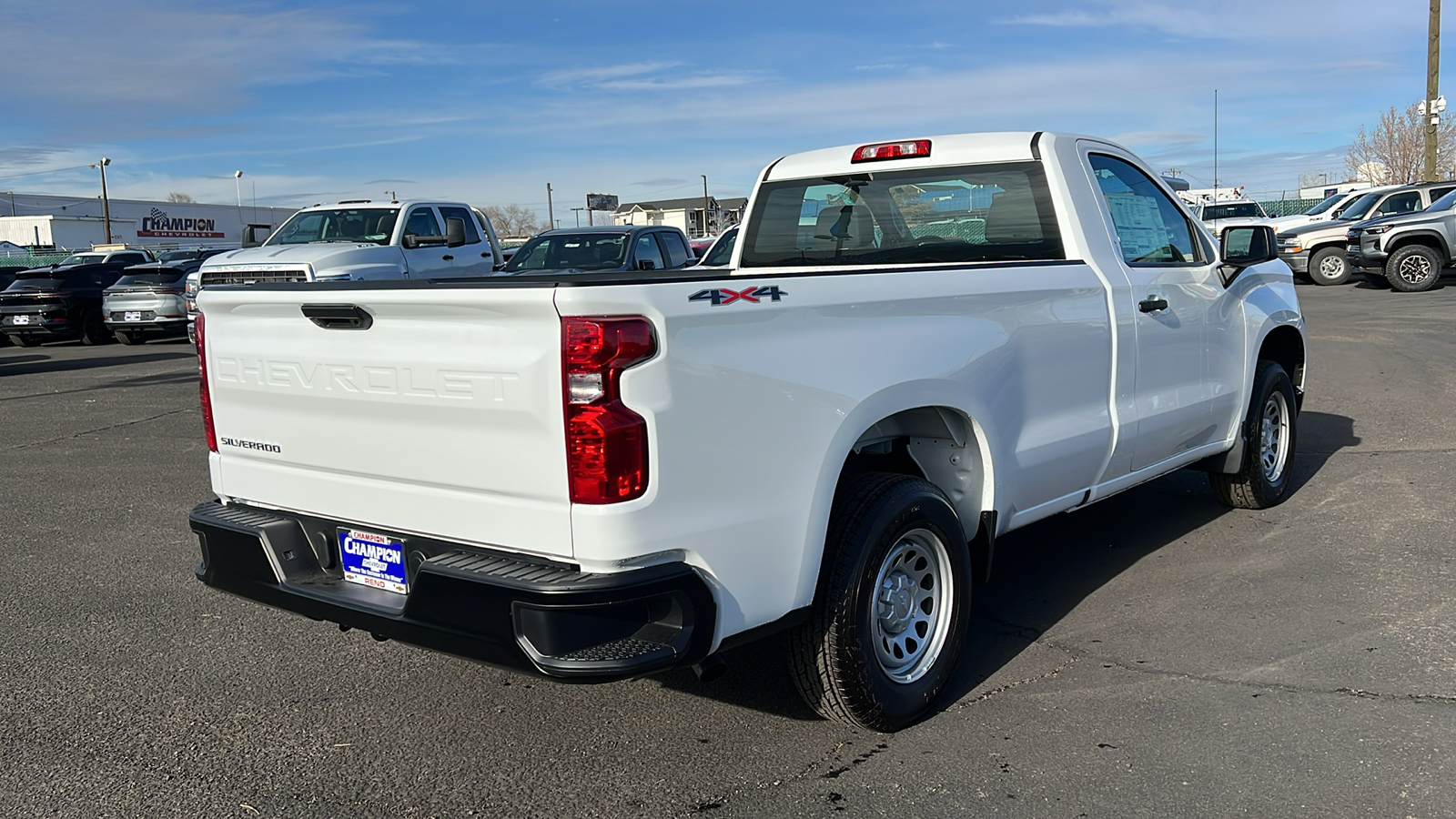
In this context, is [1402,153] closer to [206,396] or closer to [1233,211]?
[1233,211]

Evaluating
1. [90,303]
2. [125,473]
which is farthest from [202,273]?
[90,303]

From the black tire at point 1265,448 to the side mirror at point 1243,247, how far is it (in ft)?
2.39

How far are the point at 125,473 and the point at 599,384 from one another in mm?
6806

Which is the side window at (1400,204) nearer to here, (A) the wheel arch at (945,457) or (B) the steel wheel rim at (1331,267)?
(B) the steel wheel rim at (1331,267)

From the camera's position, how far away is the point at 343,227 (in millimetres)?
15664

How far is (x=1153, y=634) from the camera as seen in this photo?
15.2ft

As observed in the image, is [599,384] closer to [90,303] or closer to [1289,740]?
[1289,740]

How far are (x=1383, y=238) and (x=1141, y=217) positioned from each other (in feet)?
58.9

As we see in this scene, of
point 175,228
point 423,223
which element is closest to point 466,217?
point 423,223

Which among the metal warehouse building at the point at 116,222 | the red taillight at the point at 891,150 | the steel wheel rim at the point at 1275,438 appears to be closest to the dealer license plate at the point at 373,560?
the red taillight at the point at 891,150

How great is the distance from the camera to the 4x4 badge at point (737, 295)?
310 cm

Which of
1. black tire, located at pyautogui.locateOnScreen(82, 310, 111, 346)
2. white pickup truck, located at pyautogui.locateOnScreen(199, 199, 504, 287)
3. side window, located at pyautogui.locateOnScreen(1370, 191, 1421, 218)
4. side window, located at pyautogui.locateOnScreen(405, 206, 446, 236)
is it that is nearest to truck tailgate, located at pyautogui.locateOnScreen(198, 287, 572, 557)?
white pickup truck, located at pyautogui.locateOnScreen(199, 199, 504, 287)

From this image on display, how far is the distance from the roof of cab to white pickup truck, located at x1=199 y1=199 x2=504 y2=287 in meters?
9.25

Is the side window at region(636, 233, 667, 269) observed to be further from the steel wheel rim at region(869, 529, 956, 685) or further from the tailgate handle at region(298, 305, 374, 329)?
the tailgate handle at region(298, 305, 374, 329)
